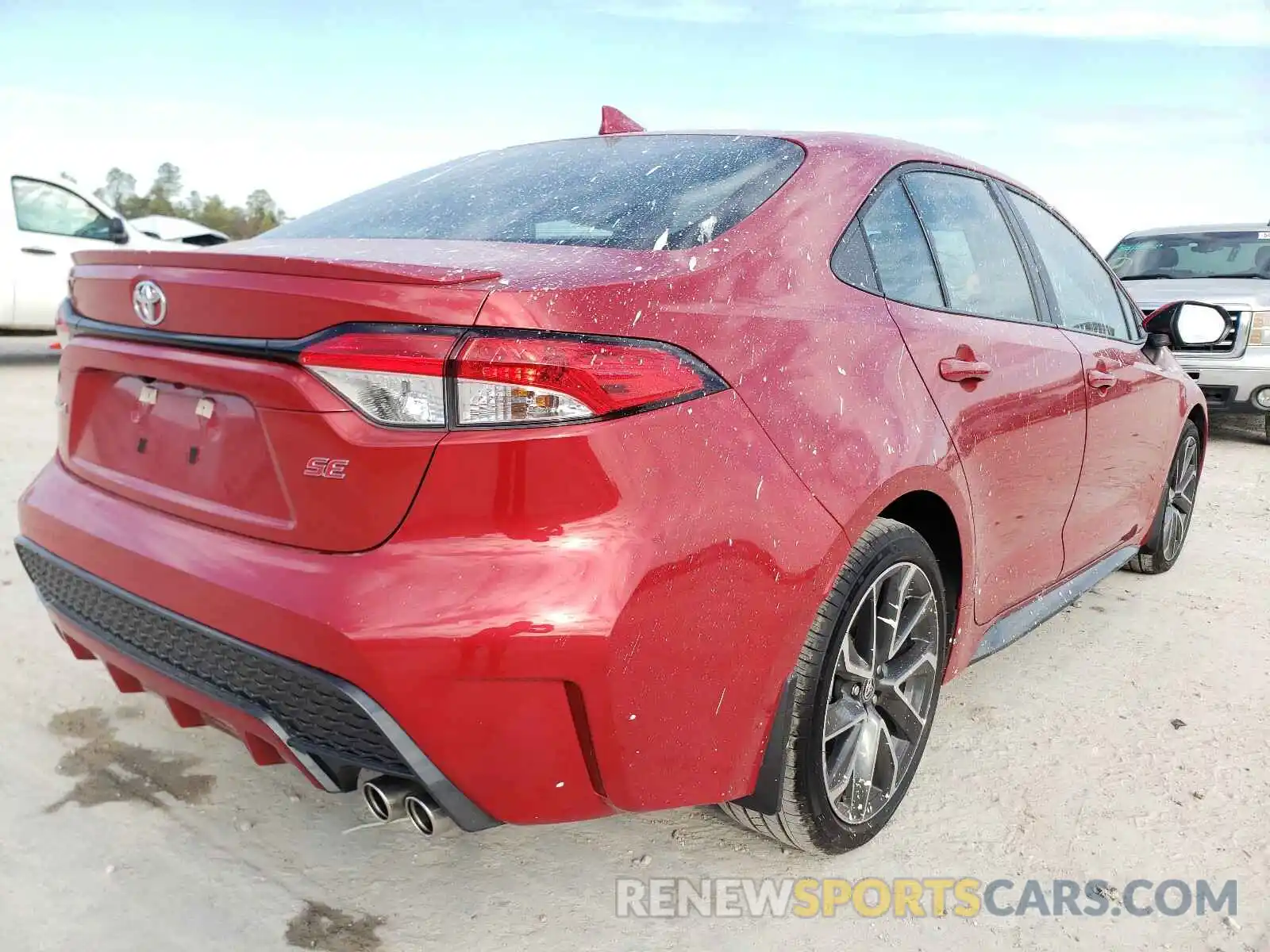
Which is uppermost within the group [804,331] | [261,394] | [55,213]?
[55,213]

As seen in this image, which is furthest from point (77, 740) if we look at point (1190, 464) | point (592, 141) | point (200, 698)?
point (1190, 464)

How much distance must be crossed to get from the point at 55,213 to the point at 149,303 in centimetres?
856

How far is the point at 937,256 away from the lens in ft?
8.20

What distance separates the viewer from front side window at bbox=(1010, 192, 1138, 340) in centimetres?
310

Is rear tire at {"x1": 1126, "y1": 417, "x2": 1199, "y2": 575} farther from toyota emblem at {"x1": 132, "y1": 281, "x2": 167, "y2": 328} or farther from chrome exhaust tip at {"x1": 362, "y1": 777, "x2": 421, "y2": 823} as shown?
toyota emblem at {"x1": 132, "y1": 281, "x2": 167, "y2": 328}

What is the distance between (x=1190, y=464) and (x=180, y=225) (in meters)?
14.5

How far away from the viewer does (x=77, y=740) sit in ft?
8.47

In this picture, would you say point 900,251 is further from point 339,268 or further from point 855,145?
point 339,268

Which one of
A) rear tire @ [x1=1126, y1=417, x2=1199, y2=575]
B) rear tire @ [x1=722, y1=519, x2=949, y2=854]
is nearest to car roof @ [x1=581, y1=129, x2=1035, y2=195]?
rear tire @ [x1=722, y1=519, x2=949, y2=854]

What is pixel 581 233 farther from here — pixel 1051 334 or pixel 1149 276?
pixel 1149 276

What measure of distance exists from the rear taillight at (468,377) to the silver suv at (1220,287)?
6.53 meters

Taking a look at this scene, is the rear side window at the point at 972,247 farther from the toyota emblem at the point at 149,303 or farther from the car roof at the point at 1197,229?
the car roof at the point at 1197,229

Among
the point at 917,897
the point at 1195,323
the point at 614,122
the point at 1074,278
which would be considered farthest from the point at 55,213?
the point at 917,897

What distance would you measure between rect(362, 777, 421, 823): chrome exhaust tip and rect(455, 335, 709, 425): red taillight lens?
619 mm
